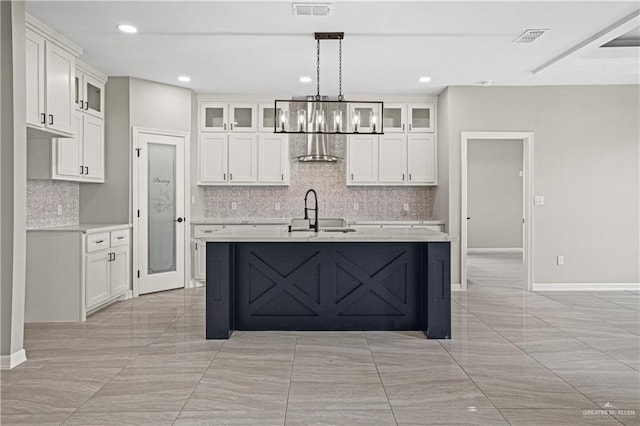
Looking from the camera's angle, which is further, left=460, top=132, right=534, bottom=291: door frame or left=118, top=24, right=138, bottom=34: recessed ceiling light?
left=460, top=132, right=534, bottom=291: door frame

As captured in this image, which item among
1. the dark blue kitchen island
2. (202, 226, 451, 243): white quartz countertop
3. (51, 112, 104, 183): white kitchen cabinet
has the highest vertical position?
(51, 112, 104, 183): white kitchen cabinet

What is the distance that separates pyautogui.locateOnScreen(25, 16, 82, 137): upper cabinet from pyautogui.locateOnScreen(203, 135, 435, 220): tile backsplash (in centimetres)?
292

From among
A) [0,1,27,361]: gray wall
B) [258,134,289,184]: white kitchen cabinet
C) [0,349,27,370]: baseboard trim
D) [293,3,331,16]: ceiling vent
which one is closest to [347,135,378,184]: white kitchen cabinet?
[258,134,289,184]: white kitchen cabinet

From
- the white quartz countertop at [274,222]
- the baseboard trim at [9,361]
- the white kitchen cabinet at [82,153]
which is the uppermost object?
the white kitchen cabinet at [82,153]

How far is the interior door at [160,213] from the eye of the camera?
640cm

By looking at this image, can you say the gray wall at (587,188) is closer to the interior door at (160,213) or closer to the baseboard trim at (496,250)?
the interior door at (160,213)

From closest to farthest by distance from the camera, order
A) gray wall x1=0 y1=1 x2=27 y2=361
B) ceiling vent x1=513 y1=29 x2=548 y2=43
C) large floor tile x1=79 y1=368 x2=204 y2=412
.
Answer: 1. large floor tile x1=79 y1=368 x2=204 y2=412
2. gray wall x1=0 y1=1 x2=27 y2=361
3. ceiling vent x1=513 y1=29 x2=548 y2=43

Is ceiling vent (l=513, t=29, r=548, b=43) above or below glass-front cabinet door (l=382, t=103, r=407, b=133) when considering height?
above

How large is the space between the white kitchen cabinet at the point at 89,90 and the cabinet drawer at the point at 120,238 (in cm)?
141

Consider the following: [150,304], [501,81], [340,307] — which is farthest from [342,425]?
[501,81]

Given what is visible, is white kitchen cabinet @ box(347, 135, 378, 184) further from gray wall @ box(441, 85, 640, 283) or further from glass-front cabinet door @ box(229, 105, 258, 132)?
glass-front cabinet door @ box(229, 105, 258, 132)

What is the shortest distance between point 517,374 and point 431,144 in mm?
4493

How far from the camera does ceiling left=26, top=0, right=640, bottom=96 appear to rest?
4160 mm

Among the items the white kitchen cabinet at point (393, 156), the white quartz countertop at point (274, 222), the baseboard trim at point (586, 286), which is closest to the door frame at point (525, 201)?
the baseboard trim at point (586, 286)
